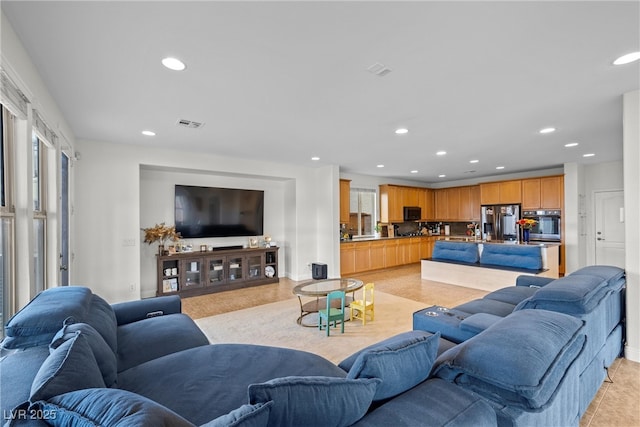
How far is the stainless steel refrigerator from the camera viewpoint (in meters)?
7.11

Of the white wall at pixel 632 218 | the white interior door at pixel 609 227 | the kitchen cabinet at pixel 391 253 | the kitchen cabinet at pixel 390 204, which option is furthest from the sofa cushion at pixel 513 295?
the white interior door at pixel 609 227

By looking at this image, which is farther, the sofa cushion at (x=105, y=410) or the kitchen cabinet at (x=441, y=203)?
the kitchen cabinet at (x=441, y=203)

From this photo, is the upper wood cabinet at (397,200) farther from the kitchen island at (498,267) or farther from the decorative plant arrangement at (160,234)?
the decorative plant arrangement at (160,234)

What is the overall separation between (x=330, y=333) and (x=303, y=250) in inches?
124

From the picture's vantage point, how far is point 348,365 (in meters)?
1.77

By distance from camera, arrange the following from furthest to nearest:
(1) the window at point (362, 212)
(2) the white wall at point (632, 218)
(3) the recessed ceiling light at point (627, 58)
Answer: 1. (1) the window at point (362, 212)
2. (2) the white wall at point (632, 218)
3. (3) the recessed ceiling light at point (627, 58)

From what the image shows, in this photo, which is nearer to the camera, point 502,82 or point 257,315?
point 502,82

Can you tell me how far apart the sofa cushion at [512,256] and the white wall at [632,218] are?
2464mm

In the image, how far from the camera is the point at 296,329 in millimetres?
3508

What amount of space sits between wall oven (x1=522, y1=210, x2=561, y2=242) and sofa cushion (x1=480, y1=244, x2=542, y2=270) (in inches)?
81.9

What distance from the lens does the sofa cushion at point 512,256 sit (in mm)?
5109

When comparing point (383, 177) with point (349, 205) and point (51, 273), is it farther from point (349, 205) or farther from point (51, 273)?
point (51, 273)

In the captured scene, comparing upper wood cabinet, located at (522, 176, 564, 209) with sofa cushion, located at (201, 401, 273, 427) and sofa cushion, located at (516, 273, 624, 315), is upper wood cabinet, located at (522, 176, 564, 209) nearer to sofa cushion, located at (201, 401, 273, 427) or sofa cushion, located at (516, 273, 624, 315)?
sofa cushion, located at (516, 273, 624, 315)

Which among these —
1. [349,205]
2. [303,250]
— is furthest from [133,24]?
[349,205]
